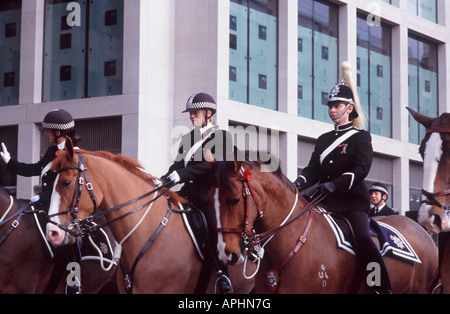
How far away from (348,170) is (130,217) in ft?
7.93

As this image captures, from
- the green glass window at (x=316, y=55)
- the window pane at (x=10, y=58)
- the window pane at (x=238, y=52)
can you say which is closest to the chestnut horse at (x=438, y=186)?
the window pane at (x=238, y=52)

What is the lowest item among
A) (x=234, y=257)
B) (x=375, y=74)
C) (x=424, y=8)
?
(x=234, y=257)

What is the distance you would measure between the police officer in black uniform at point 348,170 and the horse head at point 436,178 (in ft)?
3.65

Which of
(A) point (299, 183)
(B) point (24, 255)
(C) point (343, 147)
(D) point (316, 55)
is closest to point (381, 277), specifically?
(A) point (299, 183)

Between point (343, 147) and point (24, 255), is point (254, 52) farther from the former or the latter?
point (24, 255)

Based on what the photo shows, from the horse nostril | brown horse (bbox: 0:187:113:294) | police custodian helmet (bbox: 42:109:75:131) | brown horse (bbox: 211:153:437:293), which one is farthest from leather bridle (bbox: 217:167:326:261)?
police custodian helmet (bbox: 42:109:75:131)

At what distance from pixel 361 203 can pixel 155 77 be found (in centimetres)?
1309

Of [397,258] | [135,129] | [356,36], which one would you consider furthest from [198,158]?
[356,36]

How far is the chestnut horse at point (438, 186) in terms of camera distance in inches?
250

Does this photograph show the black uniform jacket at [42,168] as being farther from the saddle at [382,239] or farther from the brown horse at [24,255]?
the saddle at [382,239]

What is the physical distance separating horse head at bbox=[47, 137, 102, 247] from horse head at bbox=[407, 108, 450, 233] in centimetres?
322

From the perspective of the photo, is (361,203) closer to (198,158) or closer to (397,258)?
(397,258)

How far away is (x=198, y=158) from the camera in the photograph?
8680 millimetres

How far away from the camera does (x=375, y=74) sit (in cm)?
2728
